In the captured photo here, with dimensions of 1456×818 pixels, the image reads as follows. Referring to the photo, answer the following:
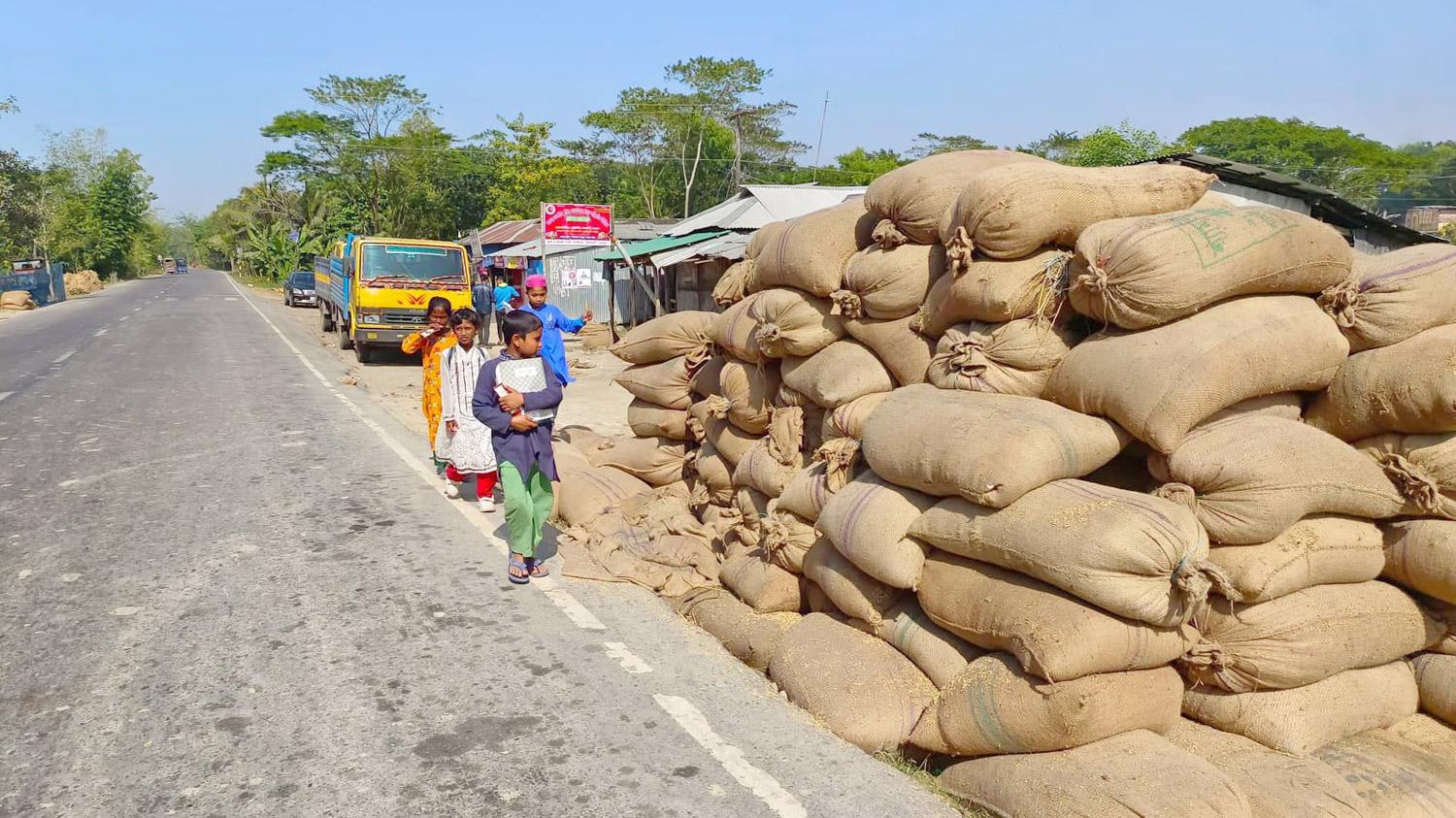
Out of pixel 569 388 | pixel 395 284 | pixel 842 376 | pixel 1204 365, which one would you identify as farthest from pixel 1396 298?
pixel 395 284

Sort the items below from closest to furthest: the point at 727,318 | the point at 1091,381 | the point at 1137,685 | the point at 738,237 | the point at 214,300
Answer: the point at 1137,685
the point at 1091,381
the point at 727,318
the point at 738,237
the point at 214,300

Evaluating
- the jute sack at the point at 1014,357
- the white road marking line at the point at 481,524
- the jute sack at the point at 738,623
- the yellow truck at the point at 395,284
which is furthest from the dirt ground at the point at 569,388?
the jute sack at the point at 1014,357

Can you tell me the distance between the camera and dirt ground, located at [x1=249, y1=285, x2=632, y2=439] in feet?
35.0

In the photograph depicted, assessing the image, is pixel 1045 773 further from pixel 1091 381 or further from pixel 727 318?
pixel 727 318

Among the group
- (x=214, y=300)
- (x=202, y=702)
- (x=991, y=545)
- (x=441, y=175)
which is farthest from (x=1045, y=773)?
(x=441, y=175)

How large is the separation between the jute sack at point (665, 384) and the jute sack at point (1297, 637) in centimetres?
366

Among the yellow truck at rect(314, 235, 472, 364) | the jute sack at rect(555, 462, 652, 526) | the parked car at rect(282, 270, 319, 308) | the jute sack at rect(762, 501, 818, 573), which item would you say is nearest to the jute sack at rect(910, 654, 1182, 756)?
the jute sack at rect(762, 501, 818, 573)

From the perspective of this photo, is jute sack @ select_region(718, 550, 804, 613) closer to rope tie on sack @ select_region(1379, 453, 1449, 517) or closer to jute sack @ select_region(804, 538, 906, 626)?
jute sack @ select_region(804, 538, 906, 626)

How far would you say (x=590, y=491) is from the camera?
600cm

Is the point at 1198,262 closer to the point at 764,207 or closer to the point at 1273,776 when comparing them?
the point at 1273,776

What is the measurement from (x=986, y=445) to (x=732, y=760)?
1372 mm

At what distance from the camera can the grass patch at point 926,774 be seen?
293 centimetres

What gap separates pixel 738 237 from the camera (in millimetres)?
17547

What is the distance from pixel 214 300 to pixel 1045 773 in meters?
41.1
